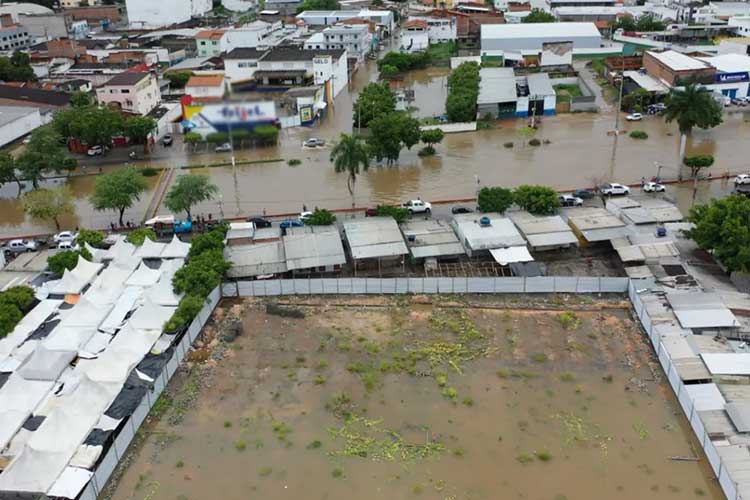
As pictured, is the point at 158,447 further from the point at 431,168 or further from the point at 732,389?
the point at 431,168

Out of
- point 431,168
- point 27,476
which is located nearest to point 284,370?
point 27,476

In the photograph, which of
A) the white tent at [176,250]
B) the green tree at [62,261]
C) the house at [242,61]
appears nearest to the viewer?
the green tree at [62,261]

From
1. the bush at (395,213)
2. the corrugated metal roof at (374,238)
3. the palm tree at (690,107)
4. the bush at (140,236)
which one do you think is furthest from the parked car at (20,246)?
the palm tree at (690,107)

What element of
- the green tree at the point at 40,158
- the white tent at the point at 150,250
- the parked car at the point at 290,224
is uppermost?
the green tree at the point at 40,158

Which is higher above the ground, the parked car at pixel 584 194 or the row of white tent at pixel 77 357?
the parked car at pixel 584 194

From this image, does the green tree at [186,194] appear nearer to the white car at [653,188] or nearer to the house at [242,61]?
the white car at [653,188]

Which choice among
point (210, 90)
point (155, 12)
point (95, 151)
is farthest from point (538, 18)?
point (210, 90)

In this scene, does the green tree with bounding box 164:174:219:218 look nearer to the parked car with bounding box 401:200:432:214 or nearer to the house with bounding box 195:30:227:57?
the parked car with bounding box 401:200:432:214

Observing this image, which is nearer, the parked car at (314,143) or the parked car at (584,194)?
the parked car at (584,194)
